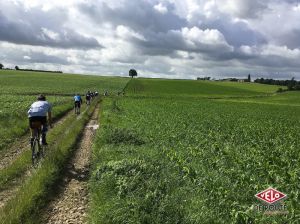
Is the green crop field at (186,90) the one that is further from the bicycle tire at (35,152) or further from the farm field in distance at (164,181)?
the bicycle tire at (35,152)

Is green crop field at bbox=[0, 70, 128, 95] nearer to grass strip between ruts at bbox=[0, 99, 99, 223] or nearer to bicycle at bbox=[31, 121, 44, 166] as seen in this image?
bicycle at bbox=[31, 121, 44, 166]

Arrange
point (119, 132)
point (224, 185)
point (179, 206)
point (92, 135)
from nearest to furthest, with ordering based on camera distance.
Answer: point (179, 206), point (224, 185), point (119, 132), point (92, 135)

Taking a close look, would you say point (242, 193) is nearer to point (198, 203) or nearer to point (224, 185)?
point (224, 185)

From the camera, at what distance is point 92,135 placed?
21.9 metres

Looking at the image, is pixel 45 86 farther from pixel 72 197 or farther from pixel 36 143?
pixel 72 197

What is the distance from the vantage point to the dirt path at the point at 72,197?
912 centimetres

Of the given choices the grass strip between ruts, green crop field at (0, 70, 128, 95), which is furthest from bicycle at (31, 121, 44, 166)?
green crop field at (0, 70, 128, 95)

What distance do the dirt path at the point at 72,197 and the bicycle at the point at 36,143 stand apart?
1.15 m

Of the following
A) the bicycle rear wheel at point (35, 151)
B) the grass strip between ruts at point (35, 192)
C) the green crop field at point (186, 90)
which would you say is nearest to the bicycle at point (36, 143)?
the bicycle rear wheel at point (35, 151)

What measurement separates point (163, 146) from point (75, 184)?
18.2ft

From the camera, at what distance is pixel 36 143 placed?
14.4m

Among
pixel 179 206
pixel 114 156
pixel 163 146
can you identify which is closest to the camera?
pixel 179 206

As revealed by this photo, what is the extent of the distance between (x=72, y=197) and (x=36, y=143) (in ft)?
14.5

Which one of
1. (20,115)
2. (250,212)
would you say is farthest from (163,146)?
(20,115)
